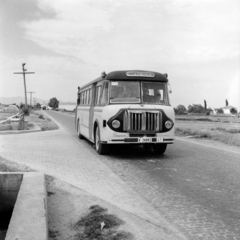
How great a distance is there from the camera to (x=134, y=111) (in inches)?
375

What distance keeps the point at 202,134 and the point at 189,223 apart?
Result: 1399cm

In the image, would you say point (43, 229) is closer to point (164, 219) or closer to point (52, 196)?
point (164, 219)

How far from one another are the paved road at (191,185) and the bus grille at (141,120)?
899 mm

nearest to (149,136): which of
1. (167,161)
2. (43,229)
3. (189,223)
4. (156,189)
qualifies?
(167,161)

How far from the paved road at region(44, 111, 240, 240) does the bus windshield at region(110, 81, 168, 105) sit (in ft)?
5.48

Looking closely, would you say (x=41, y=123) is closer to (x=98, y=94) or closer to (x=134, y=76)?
(x=98, y=94)

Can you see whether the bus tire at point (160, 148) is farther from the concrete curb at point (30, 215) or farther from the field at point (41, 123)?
the field at point (41, 123)

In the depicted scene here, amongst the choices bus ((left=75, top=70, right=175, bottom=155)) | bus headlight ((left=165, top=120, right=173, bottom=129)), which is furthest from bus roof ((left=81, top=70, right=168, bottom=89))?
bus headlight ((left=165, top=120, right=173, bottom=129))

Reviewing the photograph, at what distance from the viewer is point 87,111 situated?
13.2 m

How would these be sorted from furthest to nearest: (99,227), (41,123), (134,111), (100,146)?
(41,123) → (100,146) → (134,111) → (99,227)

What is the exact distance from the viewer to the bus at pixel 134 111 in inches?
376

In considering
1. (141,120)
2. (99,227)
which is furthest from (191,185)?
(141,120)

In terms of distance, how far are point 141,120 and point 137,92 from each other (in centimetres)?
96

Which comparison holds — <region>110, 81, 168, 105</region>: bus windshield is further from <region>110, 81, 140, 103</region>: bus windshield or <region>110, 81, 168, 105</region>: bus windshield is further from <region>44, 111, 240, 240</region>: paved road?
<region>44, 111, 240, 240</region>: paved road
